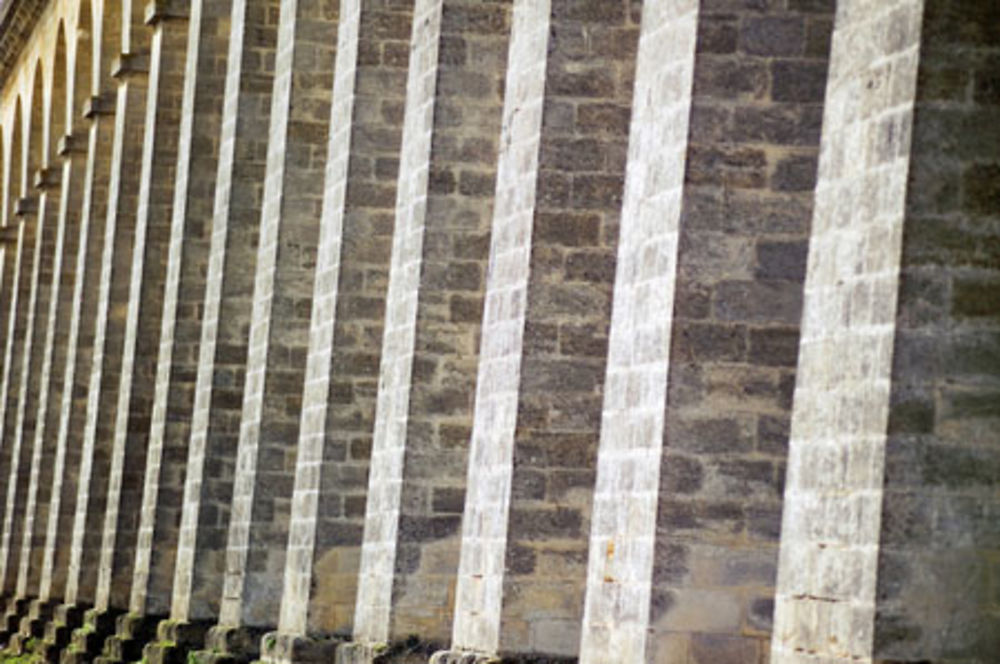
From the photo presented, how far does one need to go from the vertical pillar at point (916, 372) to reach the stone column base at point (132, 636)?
53.3ft

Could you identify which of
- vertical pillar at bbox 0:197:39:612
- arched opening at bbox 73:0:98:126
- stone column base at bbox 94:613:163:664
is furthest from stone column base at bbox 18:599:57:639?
arched opening at bbox 73:0:98:126

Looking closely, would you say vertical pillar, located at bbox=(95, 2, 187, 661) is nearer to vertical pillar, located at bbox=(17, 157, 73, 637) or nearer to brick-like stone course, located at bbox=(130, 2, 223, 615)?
brick-like stone course, located at bbox=(130, 2, 223, 615)

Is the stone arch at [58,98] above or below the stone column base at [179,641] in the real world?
above

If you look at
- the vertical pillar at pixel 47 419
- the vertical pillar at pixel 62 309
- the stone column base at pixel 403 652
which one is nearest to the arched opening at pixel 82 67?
the vertical pillar at pixel 62 309

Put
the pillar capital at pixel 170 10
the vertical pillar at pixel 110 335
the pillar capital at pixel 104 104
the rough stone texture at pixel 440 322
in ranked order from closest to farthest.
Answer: the rough stone texture at pixel 440 322 < the pillar capital at pixel 170 10 < the vertical pillar at pixel 110 335 < the pillar capital at pixel 104 104

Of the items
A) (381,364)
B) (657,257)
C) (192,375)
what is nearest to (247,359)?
(192,375)

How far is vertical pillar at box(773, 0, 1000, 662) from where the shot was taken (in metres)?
11.8

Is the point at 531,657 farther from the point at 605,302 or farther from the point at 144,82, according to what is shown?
the point at 144,82

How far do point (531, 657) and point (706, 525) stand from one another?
2.49 metres

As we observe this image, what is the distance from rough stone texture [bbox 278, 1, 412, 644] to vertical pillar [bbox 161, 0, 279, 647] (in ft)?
12.8

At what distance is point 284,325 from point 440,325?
4.41m

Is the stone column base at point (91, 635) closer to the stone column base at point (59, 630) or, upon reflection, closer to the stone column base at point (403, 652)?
the stone column base at point (59, 630)

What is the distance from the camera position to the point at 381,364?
67.0ft

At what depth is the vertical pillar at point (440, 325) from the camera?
19.2 meters
